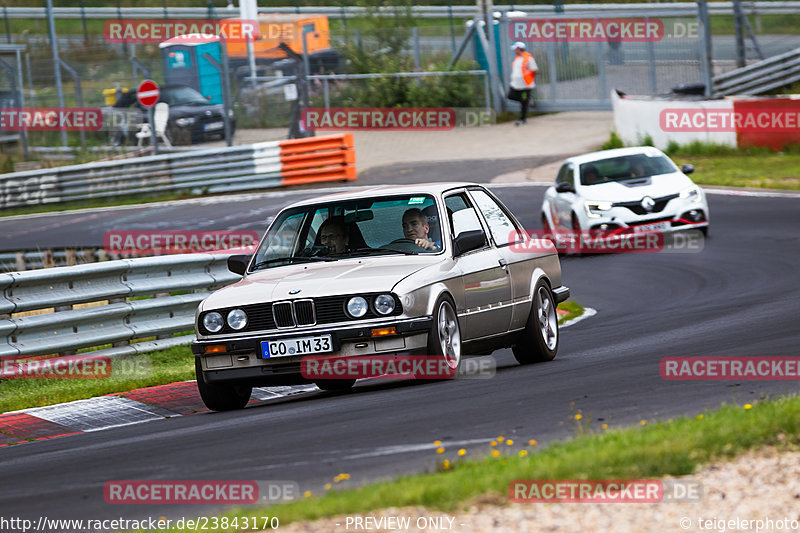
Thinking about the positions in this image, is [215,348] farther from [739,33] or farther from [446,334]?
[739,33]

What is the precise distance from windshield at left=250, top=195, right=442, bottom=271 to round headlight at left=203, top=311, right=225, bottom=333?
3.13 feet

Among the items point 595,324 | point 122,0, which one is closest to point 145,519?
point 595,324

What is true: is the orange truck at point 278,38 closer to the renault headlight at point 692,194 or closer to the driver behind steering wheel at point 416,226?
the renault headlight at point 692,194

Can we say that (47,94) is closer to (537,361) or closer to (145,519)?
(537,361)

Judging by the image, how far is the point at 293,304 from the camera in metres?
8.80

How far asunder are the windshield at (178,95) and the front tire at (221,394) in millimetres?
26327

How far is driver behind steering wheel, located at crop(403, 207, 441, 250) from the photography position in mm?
9727

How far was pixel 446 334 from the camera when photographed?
916cm

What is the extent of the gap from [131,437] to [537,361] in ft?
12.1

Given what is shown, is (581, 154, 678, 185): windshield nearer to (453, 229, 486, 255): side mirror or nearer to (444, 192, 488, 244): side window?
(444, 192, 488, 244): side window

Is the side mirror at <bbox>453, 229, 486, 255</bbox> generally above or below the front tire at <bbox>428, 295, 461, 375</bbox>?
above

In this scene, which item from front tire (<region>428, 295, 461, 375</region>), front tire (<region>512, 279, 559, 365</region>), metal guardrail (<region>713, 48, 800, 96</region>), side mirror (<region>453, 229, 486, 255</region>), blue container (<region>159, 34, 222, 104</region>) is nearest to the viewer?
front tire (<region>428, 295, 461, 375</region>)

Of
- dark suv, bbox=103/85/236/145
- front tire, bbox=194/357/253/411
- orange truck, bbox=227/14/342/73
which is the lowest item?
front tire, bbox=194/357/253/411

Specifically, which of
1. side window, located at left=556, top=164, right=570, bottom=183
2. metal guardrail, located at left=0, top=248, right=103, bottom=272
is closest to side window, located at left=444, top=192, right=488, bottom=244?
side window, located at left=556, top=164, right=570, bottom=183
